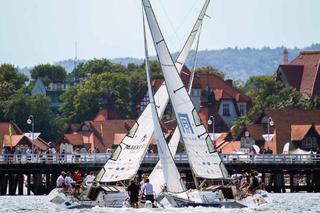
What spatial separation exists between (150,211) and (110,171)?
6.48m

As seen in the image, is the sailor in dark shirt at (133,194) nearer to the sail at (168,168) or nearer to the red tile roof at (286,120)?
the sail at (168,168)

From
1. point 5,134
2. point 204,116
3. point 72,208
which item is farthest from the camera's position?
point 204,116

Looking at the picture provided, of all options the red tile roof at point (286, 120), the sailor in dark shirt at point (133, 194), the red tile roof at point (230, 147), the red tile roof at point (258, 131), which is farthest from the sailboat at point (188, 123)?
the red tile roof at point (230, 147)

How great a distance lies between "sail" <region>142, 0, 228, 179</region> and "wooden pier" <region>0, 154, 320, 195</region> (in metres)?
30.1

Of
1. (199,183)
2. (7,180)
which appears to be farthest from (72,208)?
(7,180)

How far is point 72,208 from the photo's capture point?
76.2 m

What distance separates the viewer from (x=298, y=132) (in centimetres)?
15812

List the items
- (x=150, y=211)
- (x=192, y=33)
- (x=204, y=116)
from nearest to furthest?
(x=150, y=211), (x=192, y=33), (x=204, y=116)

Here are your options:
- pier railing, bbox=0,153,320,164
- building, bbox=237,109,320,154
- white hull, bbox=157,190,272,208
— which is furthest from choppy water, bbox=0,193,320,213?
building, bbox=237,109,320,154

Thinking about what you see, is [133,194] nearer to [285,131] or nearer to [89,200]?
[89,200]

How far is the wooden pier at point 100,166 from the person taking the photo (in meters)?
109

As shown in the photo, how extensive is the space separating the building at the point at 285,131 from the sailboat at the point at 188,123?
7681 cm

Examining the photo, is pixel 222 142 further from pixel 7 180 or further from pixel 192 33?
pixel 192 33

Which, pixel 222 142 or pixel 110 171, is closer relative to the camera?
pixel 110 171
